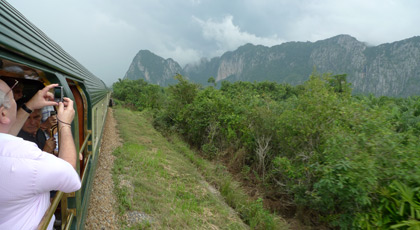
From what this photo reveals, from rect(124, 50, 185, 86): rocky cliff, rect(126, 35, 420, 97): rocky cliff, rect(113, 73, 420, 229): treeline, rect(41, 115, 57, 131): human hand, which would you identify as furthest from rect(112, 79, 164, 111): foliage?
rect(124, 50, 185, 86): rocky cliff

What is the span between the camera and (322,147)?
18.2 feet

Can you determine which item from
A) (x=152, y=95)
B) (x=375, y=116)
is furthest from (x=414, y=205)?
(x=152, y=95)

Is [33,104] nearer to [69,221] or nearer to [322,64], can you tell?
[69,221]

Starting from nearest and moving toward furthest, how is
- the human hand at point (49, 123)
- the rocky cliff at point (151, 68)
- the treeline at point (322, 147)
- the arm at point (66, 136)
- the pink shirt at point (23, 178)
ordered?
the pink shirt at point (23, 178) < the arm at point (66, 136) < the human hand at point (49, 123) < the treeline at point (322, 147) < the rocky cliff at point (151, 68)

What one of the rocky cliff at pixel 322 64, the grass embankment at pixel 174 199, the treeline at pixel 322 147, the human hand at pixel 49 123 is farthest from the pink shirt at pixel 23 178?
the rocky cliff at pixel 322 64

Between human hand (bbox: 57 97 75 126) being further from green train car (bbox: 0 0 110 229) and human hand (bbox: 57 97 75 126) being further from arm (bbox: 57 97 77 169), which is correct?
green train car (bbox: 0 0 110 229)

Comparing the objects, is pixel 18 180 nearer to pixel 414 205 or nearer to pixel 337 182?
pixel 414 205

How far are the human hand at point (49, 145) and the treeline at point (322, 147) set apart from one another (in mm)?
4155

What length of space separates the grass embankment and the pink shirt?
2796 millimetres

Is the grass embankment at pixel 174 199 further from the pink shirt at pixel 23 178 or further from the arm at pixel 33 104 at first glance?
the pink shirt at pixel 23 178

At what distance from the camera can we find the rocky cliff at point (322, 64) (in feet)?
246

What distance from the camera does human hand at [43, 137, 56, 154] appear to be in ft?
6.46

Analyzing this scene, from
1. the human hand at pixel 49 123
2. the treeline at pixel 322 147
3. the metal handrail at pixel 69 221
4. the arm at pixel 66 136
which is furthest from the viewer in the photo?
the treeline at pixel 322 147

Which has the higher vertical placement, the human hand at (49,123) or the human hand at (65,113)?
the human hand at (65,113)
